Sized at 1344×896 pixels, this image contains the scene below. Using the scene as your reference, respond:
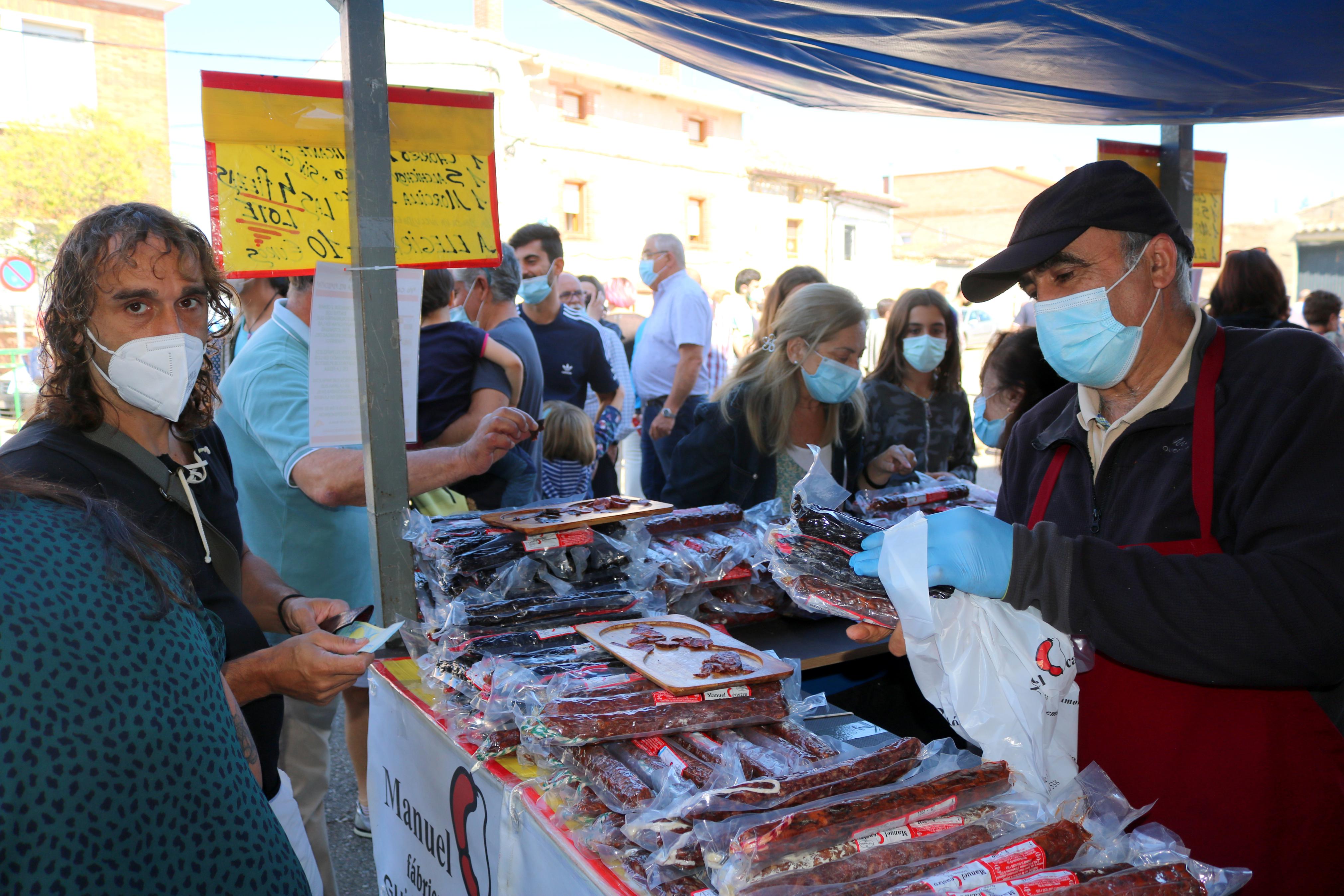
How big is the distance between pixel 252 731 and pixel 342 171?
1557 mm

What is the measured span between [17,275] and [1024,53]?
1939 centimetres

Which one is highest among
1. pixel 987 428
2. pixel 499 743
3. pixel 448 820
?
pixel 987 428

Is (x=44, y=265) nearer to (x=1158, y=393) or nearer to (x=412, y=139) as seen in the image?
(x=412, y=139)

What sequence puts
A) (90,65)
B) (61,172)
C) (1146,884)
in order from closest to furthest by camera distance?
(1146,884)
(61,172)
(90,65)

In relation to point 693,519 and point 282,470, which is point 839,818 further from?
point 282,470

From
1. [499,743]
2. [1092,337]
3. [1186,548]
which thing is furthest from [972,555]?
[499,743]

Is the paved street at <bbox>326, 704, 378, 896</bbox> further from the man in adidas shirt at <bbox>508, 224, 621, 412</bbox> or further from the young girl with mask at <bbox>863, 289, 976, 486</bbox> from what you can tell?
the young girl with mask at <bbox>863, 289, 976, 486</bbox>

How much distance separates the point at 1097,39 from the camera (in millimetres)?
2607

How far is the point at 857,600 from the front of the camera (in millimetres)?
1861

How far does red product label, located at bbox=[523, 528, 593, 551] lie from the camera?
2.45 meters

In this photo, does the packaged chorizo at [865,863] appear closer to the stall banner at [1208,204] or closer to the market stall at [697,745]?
the market stall at [697,745]

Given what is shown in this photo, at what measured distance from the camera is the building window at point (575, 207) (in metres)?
25.7

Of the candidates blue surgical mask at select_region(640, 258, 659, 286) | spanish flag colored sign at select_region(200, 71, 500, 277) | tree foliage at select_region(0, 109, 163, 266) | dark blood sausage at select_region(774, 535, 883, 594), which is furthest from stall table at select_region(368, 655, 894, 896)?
tree foliage at select_region(0, 109, 163, 266)

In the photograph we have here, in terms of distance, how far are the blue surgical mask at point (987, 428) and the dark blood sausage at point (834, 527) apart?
7.76ft
